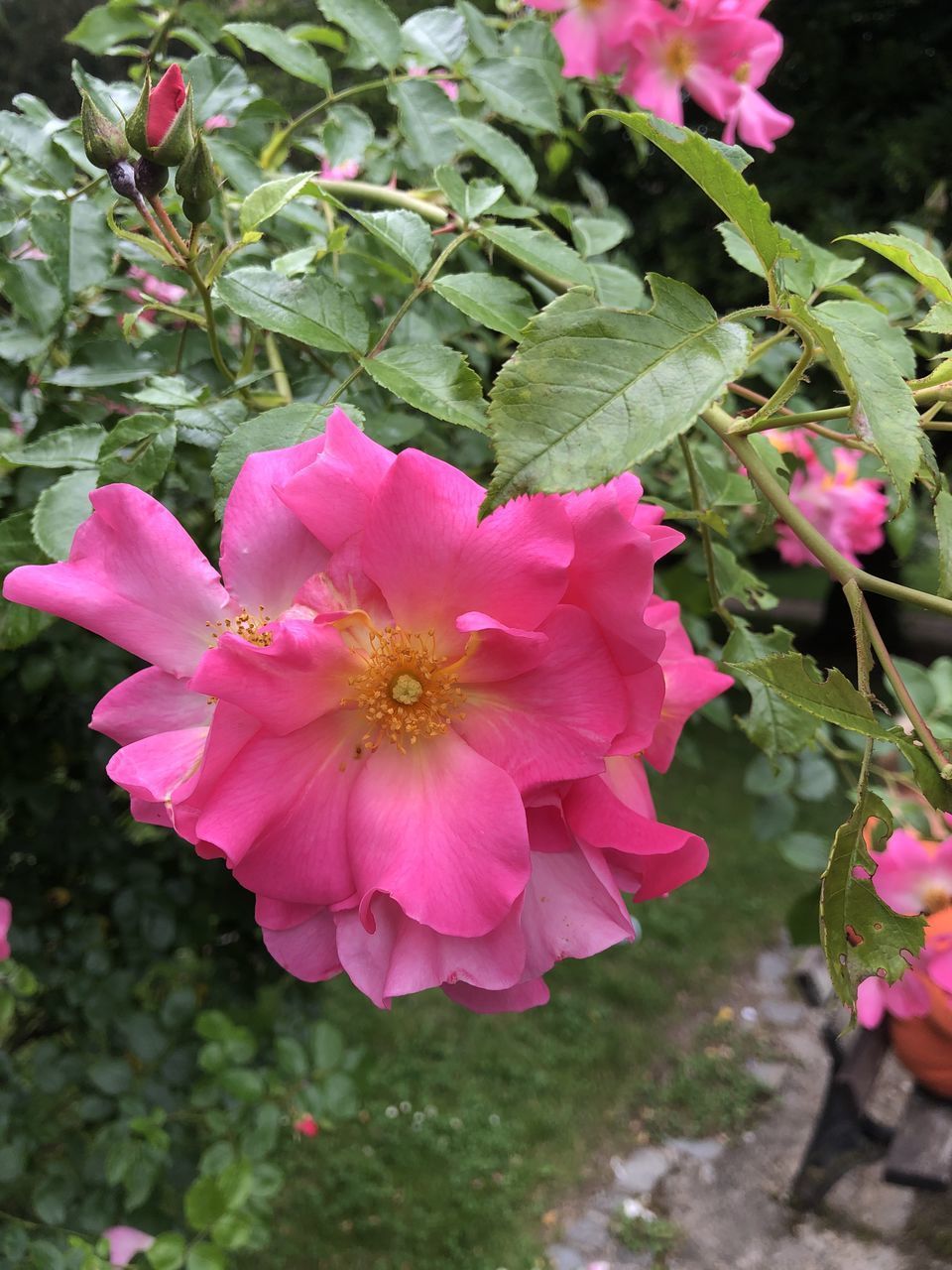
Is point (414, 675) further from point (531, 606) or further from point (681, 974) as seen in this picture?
point (681, 974)

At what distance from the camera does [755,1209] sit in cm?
271

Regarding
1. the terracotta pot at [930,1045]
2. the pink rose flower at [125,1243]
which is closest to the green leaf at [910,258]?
the pink rose flower at [125,1243]

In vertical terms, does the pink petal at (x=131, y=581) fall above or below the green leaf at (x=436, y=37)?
below

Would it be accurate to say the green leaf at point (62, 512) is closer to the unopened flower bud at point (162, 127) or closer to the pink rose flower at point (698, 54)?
the unopened flower bud at point (162, 127)

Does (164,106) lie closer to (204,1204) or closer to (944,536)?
(944,536)

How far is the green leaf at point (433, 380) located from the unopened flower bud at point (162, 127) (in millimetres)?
146

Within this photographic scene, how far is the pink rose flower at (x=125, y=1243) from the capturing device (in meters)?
1.24

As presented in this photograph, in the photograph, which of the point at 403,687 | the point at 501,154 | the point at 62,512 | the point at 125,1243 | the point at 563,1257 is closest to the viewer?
the point at 403,687

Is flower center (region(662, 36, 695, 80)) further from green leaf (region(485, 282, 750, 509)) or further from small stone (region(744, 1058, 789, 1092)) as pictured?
small stone (region(744, 1058, 789, 1092))

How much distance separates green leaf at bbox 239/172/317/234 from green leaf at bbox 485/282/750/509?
0.69 ft

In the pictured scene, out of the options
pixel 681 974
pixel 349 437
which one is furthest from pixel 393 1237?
pixel 349 437

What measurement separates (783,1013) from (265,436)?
11.3 ft

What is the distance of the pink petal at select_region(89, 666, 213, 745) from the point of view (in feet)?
1.68

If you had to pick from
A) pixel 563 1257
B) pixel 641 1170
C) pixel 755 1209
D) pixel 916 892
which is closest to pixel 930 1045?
pixel 755 1209
